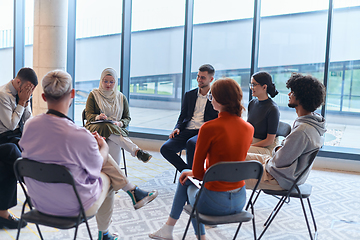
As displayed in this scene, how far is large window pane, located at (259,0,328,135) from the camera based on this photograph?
5109mm

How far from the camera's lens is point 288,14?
522 centimetres

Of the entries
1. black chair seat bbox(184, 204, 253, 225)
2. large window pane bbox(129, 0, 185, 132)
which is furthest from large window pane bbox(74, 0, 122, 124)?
black chair seat bbox(184, 204, 253, 225)

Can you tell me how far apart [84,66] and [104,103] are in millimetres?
2687

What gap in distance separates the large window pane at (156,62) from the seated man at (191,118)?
1.84 m

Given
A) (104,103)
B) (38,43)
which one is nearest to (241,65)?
(104,103)

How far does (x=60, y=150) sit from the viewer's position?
1976 millimetres

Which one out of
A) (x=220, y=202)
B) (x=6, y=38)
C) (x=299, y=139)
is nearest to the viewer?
(x=220, y=202)

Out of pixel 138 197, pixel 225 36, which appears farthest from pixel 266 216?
pixel 225 36

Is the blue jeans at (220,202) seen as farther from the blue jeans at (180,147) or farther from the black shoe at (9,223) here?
the black shoe at (9,223)

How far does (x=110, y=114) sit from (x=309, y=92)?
240 centimetres

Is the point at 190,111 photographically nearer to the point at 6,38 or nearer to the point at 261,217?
the point at 261,217

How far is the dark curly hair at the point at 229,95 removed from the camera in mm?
2236

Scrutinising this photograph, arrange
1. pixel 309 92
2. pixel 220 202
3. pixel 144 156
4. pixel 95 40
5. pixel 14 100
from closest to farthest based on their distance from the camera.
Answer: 1. pixel 220 202
2. pixel 309 92
3. pixel 14 100
4. pixel 144 156
5. pixel 95 40

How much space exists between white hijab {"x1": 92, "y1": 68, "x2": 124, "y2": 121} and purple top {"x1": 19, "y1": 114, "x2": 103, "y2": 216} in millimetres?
2029
